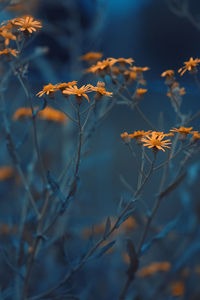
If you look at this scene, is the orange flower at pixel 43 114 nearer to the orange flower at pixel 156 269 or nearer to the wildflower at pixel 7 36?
the wildflower at pixel 7 36

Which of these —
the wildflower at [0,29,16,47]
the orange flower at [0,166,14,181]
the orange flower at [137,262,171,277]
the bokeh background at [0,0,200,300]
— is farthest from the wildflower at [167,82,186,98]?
the orange flower at [0,166,14,181]

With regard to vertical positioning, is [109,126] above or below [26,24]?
above

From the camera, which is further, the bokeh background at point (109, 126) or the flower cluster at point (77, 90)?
the bokeh background at point (109, 126)

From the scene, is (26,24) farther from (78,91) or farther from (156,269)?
(156,269)

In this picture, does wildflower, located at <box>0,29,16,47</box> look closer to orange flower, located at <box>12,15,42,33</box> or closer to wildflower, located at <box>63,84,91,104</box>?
orange flower, located at <box>12,15,42,33</box>

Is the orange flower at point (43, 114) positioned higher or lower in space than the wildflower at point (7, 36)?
higher

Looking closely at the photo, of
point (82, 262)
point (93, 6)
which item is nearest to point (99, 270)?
point (82, 262)

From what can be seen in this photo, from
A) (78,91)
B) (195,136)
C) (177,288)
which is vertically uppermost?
(78,91)

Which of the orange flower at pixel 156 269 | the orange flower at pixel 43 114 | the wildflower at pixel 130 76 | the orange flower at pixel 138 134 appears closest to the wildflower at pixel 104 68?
the wildflower at pixel 130 76

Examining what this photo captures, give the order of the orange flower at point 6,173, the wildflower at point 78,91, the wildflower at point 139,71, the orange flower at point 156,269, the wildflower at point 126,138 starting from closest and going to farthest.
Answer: the wildflower at point 78,91 → the wildflower at point 126,138 → the wildflower at point 139,71 → the orange flower at point 156,269 → the orange flower at point 6,173

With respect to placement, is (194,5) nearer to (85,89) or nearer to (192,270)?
(85,89)

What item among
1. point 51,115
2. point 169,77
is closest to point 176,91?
point 169,77
